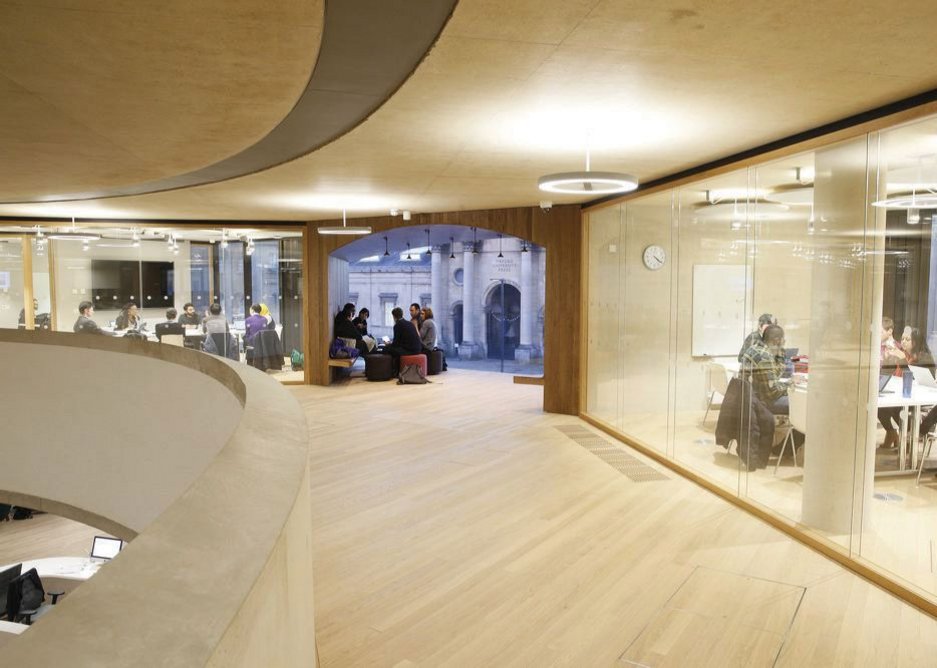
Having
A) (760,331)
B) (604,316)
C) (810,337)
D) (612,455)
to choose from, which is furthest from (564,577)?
(604,316)

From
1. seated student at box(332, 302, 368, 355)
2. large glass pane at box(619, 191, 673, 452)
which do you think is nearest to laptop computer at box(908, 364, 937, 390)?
large glass pane at box(619, 191, 673, 452)

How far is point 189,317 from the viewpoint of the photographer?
40.1 feet

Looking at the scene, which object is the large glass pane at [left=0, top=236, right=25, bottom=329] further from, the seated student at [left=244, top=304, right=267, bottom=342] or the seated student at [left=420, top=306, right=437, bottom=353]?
the seated student at [left=420, top=306, right=437, bottom=353]

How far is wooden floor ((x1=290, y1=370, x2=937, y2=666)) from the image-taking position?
3254 millimetres

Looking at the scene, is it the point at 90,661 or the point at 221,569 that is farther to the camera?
the point at 221,569

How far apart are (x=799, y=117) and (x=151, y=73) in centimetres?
380

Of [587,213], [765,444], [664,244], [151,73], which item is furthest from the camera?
[587,213]

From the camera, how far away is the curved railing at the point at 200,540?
32.4 inches

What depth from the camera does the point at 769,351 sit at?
5.18 meters

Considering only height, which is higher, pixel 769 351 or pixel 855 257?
pixel 855 257

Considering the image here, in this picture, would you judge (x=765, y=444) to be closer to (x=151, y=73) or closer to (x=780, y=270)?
(x=780, y=270)

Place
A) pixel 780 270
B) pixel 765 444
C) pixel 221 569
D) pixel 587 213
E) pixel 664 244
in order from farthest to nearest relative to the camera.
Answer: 1. pixel 587 213
2. pixel 664 244
3. pixel 765 444
4. pixel 780 270
5. pixel 221 569

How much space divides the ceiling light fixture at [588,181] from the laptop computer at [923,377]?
213 cm

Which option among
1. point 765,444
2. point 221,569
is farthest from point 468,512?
point 221,569
